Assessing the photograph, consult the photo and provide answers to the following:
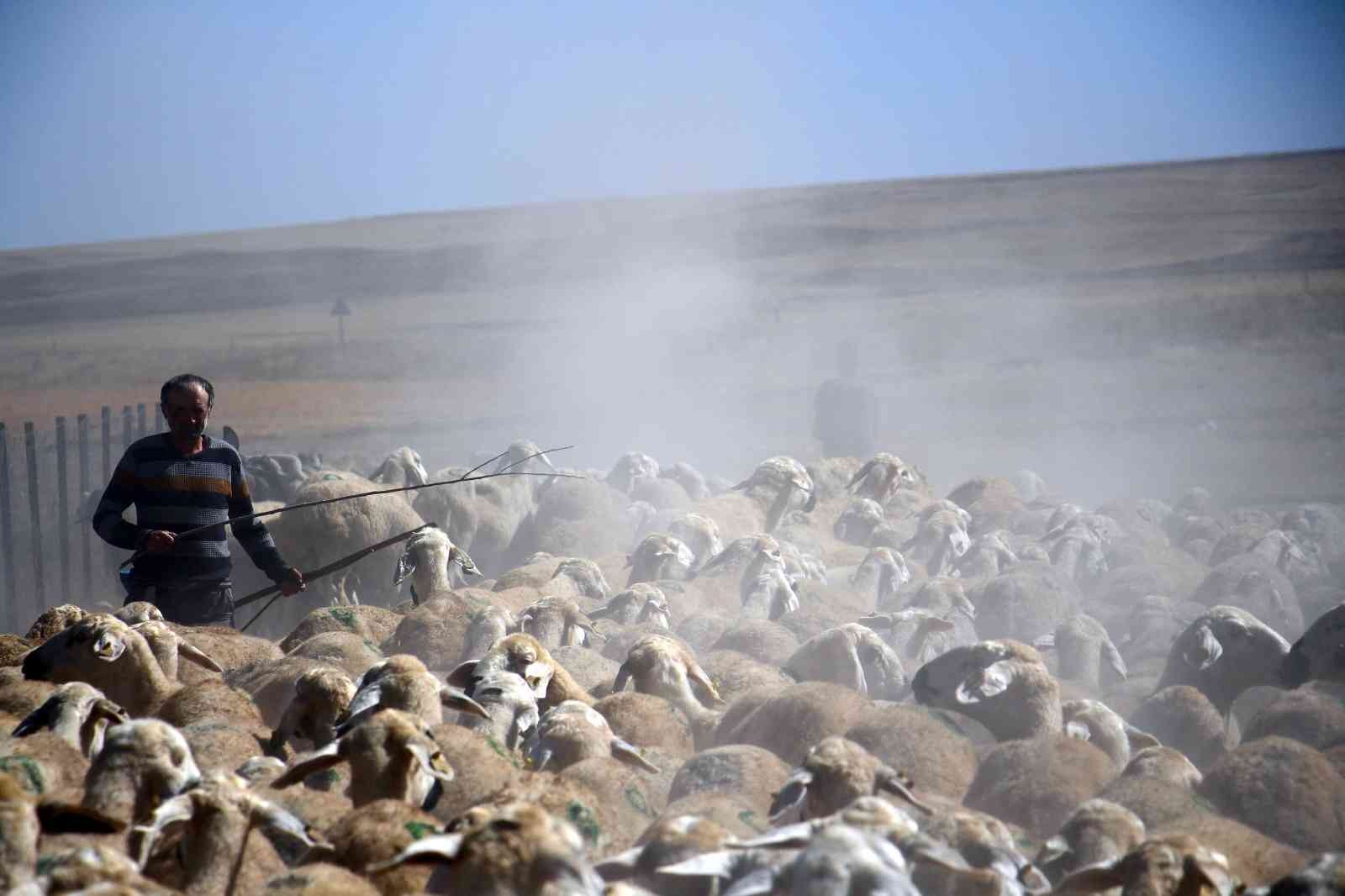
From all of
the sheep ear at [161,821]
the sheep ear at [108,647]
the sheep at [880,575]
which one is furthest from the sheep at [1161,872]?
the sheep at [880,575]

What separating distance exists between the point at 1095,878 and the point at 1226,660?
412 centimetres

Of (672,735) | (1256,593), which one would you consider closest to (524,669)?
(672,735)

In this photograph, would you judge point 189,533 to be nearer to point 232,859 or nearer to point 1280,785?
point 232,859

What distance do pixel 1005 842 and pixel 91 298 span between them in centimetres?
6314

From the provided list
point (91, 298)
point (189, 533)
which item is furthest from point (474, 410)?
point (189, 533)

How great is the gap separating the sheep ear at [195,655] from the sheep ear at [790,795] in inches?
103

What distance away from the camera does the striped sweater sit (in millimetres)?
6363

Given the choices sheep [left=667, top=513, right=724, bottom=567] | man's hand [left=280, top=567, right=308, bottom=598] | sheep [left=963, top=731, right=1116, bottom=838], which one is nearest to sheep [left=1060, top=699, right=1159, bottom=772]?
sheep [left=963, top=731, right=1116, bottom=838]

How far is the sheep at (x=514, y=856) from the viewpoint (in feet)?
9.79

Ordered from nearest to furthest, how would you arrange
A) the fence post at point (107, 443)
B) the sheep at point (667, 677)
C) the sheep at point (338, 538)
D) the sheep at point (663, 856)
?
1. the sheep at point (663, 856)
2. the sheep at point (667, 677)
3. the sheep at point (338, 538)
4. the fence post at point (107, 443)

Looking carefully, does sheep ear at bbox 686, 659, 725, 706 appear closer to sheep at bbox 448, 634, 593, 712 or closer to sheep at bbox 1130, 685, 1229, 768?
sheep at bbox 448, 634, 593, 712

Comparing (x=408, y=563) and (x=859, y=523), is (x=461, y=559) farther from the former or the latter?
(x=859, y=523)

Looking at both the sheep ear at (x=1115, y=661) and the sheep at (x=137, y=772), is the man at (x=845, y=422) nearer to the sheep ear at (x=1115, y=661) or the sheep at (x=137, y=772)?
the sheep ear at (x=1115, y=661)

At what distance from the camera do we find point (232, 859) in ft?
11.3
